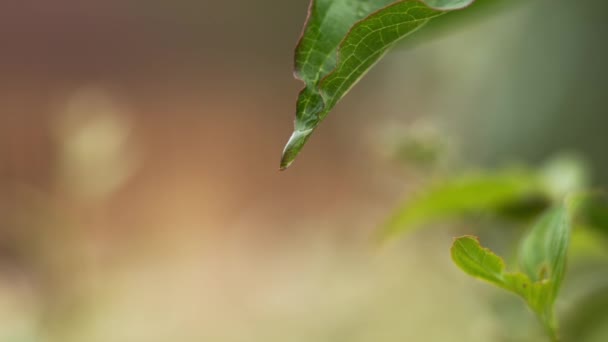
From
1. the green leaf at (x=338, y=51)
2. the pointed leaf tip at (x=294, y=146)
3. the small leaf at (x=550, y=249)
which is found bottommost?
the small leaf at (x=550, y=249)

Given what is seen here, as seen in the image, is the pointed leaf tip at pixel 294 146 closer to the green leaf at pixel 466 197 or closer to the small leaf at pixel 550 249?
the small leaf at pixel 550 249

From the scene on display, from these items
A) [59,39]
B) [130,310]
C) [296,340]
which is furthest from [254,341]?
[59,39]

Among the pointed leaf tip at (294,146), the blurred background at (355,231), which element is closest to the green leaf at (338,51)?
the pointed leaf tip at (294,146)

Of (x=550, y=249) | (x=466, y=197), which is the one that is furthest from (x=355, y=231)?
(x=550, y=249)

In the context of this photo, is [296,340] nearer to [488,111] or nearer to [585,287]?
[585,287]

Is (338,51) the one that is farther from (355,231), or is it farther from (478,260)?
(355,231)

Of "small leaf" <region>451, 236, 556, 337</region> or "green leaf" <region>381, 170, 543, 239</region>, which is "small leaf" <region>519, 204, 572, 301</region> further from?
"green leaf" <region>381, 170, 543, 239</region>
